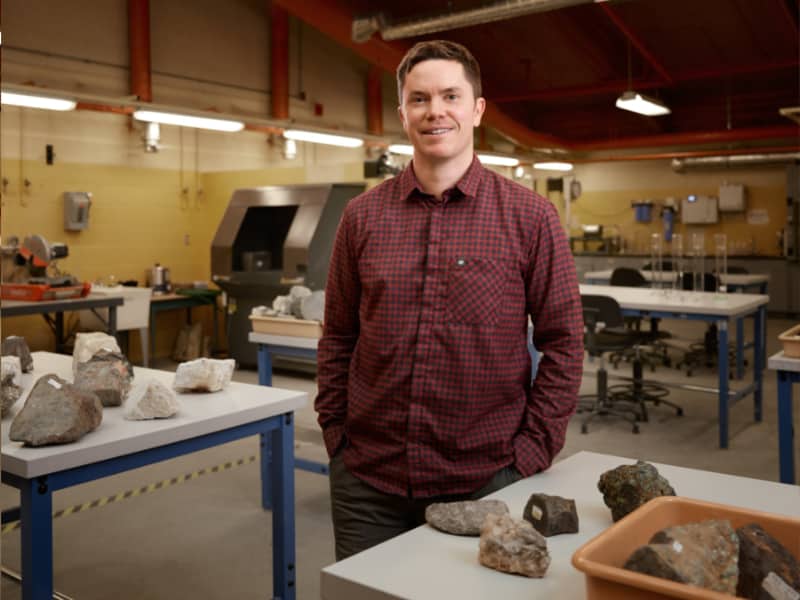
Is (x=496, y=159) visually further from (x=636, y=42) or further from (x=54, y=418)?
(x=54, y=418)

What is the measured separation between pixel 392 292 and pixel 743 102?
441 inches

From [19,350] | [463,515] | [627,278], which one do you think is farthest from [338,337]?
[627,278]

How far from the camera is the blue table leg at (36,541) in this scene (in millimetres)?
1854

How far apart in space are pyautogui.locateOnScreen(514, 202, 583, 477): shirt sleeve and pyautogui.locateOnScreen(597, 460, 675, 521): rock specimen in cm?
23

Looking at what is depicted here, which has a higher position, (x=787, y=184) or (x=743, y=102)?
(x=743, y=102)

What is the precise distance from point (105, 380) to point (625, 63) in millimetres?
9172

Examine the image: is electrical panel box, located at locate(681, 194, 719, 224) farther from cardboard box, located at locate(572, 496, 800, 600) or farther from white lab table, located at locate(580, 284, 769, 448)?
cardboard box, located at locate(572, 496, 800, 600)

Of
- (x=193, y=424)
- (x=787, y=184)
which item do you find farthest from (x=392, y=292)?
(x=787, y=184)

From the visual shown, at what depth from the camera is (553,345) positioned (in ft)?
5.45

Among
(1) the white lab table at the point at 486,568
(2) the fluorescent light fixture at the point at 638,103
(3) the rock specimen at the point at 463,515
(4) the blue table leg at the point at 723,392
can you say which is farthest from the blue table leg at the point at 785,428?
(2) the fluorescent light fixture at the point at 638,103

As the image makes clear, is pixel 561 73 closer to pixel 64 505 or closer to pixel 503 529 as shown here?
pixel 64 505

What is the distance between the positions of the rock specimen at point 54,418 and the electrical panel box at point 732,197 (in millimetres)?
10959

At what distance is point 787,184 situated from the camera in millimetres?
10758

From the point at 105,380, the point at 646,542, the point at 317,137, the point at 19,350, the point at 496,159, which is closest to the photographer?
the point at 646,542
